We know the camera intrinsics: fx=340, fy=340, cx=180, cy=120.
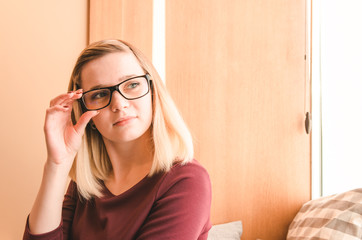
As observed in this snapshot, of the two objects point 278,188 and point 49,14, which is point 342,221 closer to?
point 278,188

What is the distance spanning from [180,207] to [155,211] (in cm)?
8

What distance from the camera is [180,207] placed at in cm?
89

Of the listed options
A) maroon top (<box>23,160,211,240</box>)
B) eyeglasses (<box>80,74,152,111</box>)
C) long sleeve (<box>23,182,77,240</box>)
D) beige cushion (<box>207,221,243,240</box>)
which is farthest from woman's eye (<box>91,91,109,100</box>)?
beige cushion (<box>207,221,243,240</box>)

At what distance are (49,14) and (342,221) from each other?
1.47 metres

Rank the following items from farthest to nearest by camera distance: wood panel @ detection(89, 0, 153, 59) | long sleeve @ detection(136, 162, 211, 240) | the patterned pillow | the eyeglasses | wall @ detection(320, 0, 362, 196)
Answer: wood panel @ detection(89, 0, 153, 59)
wall @ detection(320, 0, 362, 196)
the patterned pillow
the eyeglasses
long sleeve @ detection(136, 162, 211, 240)

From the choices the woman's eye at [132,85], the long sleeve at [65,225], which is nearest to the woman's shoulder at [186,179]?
the woman's eye at [132,85]

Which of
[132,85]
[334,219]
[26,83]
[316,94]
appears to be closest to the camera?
[132,85]

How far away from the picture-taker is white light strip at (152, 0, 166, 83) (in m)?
1.61

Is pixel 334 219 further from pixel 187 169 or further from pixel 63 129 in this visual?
pixel 63 129

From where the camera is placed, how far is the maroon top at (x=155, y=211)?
88cm

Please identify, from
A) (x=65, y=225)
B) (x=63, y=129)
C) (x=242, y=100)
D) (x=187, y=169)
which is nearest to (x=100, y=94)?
(x=63, y=129)

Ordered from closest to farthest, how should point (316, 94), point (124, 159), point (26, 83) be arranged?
point (124, 159), point (26, 83), point (316, 94)

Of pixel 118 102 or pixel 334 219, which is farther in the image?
pixel 334 219

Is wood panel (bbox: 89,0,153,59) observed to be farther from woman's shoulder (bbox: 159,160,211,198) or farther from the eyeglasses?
woman's shoulder (bbox: 159,160,211,198)
